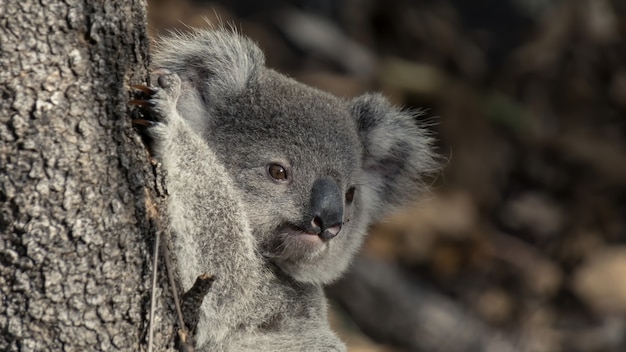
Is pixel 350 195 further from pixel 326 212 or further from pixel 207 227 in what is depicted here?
pixel 207 227

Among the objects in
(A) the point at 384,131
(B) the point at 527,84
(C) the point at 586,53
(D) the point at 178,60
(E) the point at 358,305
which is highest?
(C) the point at 586,53

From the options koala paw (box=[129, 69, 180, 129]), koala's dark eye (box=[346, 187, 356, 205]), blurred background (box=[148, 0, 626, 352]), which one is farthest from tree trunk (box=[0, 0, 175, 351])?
blurred background (box=[148, 0, 626, 352])

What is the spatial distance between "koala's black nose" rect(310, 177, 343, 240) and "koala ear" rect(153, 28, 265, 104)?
2.14 ft

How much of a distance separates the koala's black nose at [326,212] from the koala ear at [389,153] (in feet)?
2.68

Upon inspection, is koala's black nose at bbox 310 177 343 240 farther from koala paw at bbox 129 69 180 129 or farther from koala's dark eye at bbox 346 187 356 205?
koala paw at bbox 129 69 180 129

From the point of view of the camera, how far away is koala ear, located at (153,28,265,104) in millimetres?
3941

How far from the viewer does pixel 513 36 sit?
9.94 meters

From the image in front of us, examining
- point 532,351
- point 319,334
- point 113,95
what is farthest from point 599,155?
point 113,95

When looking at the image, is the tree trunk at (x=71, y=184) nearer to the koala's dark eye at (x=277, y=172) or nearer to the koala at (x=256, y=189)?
the koala at (x=256, y=189)

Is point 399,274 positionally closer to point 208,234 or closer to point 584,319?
point 584,319

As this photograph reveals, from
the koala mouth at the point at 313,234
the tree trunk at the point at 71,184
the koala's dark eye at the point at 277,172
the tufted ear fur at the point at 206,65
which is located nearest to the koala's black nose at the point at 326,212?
the koala mouth at the point at 313,234

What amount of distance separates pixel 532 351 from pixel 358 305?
5.04 ft

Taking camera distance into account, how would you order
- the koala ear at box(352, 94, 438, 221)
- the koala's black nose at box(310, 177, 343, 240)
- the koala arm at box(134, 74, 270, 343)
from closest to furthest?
the koala arm at box(134, 74, 270, 343), the koala's black nose at box(310, 177, 343, 240), the koala ear at box(352, 94, 438, 221)

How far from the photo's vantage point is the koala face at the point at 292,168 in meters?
3.68
